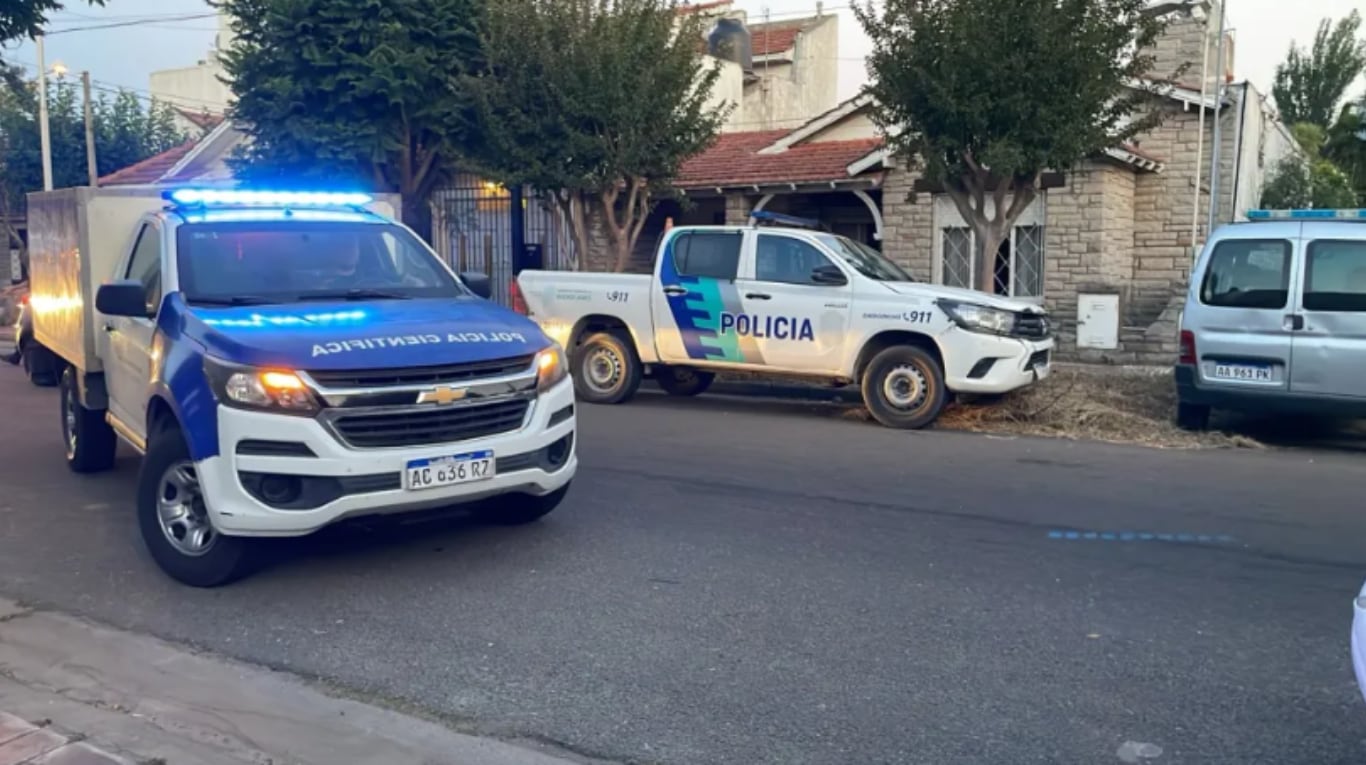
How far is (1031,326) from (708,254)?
3.37 metres

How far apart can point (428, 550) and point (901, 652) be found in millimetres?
2883

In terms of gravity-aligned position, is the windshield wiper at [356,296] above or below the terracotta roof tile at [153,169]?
below

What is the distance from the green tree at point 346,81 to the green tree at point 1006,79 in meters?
6.73

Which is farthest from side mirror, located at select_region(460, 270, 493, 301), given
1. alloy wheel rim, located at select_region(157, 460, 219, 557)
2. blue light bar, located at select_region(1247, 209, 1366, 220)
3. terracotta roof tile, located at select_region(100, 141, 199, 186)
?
terracotta roof tile, located at select_region(100, 141, 199, 186)

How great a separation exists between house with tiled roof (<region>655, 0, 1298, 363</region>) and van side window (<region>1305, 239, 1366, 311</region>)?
531cm

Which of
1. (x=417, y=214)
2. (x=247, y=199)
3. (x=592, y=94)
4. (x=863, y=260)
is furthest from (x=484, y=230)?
(x=247, y=199)

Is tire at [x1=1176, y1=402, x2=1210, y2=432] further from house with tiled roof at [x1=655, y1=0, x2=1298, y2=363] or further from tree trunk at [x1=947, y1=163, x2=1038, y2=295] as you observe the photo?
house with tiled roof at [x1=655, y1=0, x2=1298, y2=363]

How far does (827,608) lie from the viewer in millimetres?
5492

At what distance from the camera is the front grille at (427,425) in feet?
17.9

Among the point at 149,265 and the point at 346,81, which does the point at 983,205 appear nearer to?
the point at 149,265

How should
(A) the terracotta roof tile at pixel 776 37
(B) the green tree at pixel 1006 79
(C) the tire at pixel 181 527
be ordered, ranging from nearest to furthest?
(C) the tire at pixel 181 527
(B) the green tree at pixel 1006 79
(A) the terracotta roof tile at pixel 776 37

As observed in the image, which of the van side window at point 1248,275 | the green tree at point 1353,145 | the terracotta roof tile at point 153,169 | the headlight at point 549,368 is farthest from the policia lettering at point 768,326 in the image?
the green tree at point 1353,145

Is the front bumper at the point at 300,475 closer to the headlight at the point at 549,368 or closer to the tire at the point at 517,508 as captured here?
the headlight at the point at 549,368

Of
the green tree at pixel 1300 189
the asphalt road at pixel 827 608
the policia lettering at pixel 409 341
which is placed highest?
the green tree at pixel 1300 189
